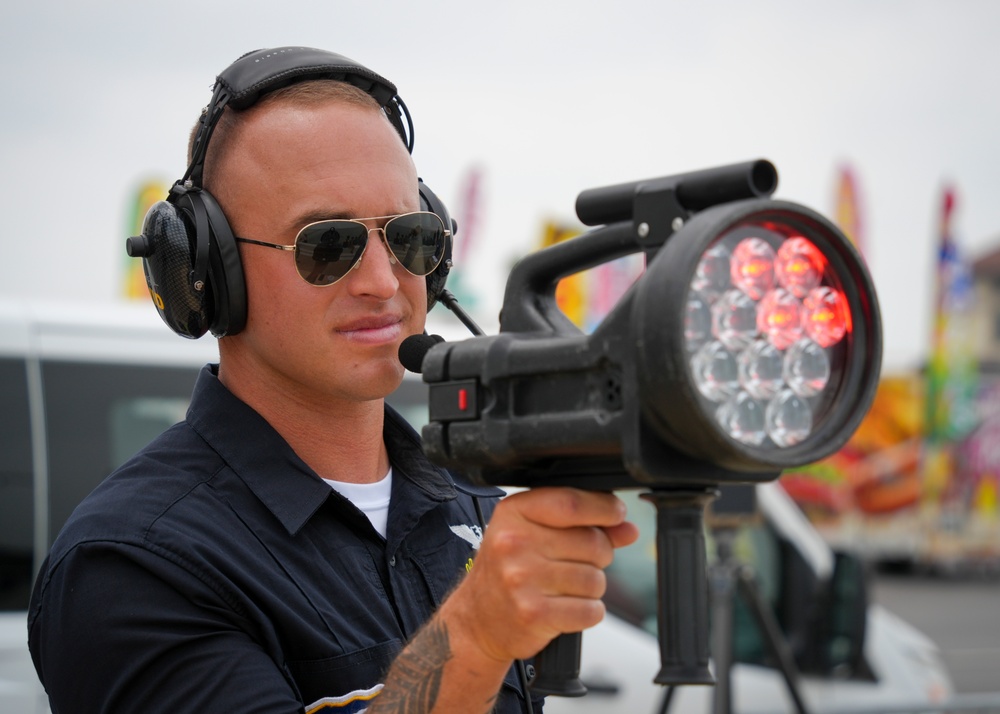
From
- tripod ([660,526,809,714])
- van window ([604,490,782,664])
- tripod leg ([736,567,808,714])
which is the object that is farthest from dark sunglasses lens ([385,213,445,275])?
tripod leg ([736,567,808,714])

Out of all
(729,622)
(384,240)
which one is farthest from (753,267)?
(729,622)

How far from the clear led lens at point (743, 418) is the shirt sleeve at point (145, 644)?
24.4 inches

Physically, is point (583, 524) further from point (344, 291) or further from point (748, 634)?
point (748, 634)

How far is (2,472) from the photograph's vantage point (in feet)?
10.8

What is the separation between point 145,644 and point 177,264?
0.61 metres

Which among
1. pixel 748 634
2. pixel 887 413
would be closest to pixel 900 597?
pixel 887 413

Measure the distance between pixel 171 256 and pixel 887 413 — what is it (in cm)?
1581

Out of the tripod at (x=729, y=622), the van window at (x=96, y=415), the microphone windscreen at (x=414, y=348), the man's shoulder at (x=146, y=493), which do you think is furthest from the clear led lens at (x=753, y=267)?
the tripod at (x=729, y=622)

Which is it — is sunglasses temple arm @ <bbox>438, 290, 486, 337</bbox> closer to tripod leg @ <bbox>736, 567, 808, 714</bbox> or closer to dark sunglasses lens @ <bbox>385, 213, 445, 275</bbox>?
dark sunglasses lens @ <bbox>385, 213, 445, 275</bbox>

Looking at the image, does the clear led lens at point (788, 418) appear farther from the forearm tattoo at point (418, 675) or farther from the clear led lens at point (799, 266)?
the forearm tattoo at point (418, 675)

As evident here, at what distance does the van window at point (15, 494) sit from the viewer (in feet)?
10.8

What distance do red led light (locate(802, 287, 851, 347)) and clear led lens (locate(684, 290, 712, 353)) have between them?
134 millimetres

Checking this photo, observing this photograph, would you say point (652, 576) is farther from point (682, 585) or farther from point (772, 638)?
point (682, 585)

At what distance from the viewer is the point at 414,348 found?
5.09ft
